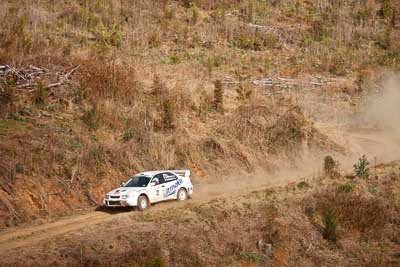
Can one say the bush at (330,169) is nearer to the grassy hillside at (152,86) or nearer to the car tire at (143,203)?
the grassy hillside at (152,86)

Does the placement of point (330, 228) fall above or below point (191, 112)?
below

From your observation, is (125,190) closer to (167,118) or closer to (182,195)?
(182,195)

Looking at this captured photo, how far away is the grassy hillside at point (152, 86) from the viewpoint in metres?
22.6

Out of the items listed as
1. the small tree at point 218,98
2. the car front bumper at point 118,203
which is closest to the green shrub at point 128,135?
the car front bumper at point 118,203

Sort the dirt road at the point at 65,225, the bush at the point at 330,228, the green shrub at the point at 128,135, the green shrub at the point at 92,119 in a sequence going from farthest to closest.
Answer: the green shrub at the point at 92,119 → the green shrub at the point at 128,135 → the bush at the point at 330,228 → the dirt road at the point at 65,225

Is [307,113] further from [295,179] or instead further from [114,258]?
[114,258]

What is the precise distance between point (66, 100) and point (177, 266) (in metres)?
12.7

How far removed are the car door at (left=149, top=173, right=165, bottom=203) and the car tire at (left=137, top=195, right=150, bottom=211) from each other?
0.79ft

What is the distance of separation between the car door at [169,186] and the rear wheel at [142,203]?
3.10 ft

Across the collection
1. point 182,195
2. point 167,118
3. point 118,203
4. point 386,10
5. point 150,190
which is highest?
point 386,10

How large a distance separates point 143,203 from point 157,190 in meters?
0.84

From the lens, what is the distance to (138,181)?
71.3 feet

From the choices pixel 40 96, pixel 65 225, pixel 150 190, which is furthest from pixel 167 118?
pixel 65 225

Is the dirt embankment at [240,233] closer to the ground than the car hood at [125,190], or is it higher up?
closer to the ground
